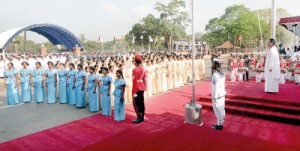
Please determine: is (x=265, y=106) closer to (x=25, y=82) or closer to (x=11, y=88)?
(x=25, y=82)

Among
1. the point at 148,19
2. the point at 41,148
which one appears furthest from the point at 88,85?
the point at 148,19

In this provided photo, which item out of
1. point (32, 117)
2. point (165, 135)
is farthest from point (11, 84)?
point (165, 135)

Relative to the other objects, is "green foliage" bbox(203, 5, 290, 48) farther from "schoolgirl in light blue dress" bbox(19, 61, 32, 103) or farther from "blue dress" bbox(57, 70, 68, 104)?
"schoolgirl in light blue dress" bbox(19, 61, 32, 103)

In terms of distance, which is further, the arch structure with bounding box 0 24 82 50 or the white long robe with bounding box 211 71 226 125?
the arch structure with bounding box 0 24 82 50

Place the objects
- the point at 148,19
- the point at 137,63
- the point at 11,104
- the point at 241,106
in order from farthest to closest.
A: 1. the point at 148,19
2. the point at 11,104
3. the point at 241,106
4. the point at 137,63

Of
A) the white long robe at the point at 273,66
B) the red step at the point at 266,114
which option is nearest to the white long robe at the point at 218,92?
the red step at the point at 266,114

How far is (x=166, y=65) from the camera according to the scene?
10656 millimetres

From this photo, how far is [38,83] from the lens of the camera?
28.5 feet

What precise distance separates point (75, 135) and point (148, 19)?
36.9 metres

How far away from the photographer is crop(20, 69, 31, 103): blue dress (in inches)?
340

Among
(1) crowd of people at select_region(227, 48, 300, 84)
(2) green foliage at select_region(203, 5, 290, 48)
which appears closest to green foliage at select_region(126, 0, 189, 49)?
(2) green foliage at select_region(203, 5, 290, 48)

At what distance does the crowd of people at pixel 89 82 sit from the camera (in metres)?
6.69

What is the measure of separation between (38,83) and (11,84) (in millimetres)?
864

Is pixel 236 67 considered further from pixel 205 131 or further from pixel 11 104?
pixel 11 104
